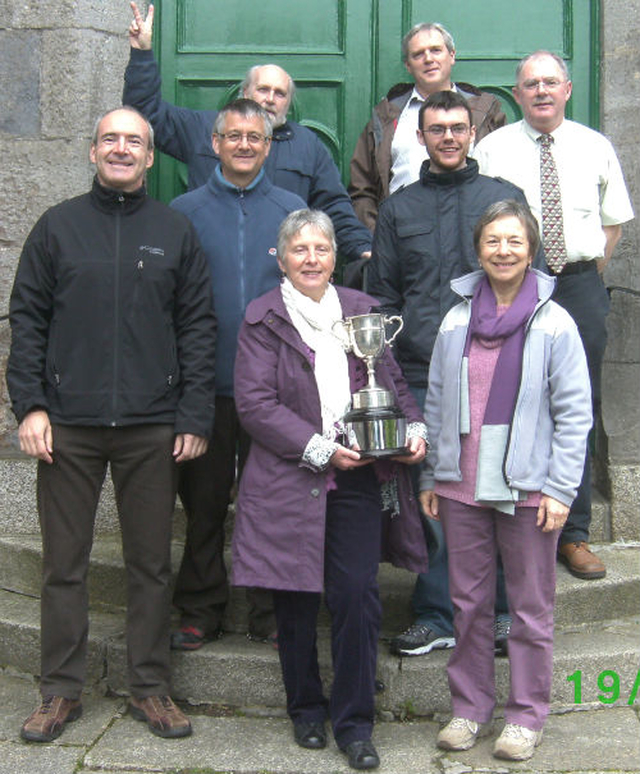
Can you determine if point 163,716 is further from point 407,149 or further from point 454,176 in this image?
point 407,149

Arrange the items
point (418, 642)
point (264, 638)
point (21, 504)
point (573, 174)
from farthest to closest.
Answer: point (21, 504) < point (573, 174) < point (264, 638) < point (418, 642)

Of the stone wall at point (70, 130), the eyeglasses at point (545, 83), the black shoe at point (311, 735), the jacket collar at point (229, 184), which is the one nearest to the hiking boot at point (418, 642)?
the black shoe at point (311, 735)

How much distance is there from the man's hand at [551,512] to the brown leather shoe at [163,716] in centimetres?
150

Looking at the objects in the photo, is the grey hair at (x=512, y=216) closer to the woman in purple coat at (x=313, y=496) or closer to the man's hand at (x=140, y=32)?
the woman in purple coat at (x=313, y=496)

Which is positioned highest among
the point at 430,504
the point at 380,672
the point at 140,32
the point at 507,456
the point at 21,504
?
the point at 140,32

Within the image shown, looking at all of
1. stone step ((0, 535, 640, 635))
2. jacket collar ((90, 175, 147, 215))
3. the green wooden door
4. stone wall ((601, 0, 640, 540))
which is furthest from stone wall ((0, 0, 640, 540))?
jacket collar ((90, 175, 147, 215))

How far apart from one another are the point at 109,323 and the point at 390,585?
5.42 ft

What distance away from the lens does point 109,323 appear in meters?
4.11

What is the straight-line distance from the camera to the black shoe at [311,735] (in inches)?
160

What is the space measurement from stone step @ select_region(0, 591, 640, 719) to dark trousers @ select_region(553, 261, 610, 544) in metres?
0.57

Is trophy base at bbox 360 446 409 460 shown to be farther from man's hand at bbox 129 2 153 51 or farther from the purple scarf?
man's hand at bbox 129 2 153 51

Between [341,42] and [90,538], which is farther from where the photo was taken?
[341,42]

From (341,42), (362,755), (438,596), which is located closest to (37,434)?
(362,755)

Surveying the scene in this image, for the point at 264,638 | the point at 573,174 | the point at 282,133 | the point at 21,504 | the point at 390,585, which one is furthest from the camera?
the point at 21,504
